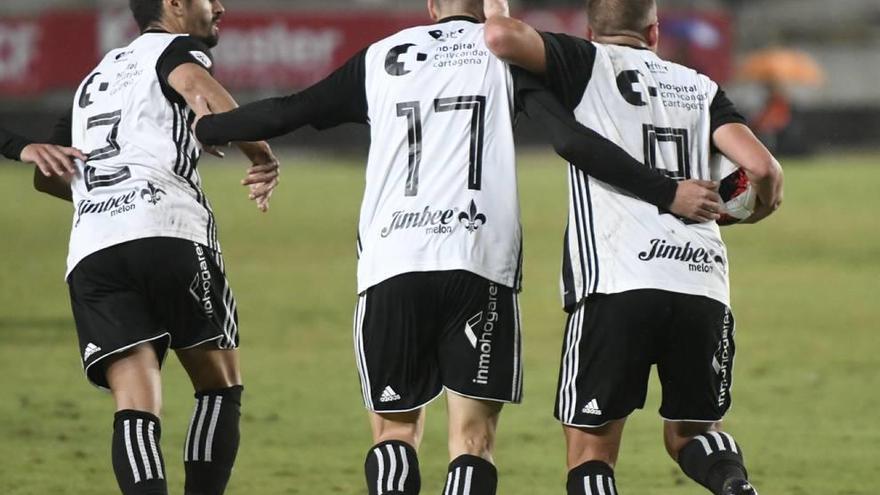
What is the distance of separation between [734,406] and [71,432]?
4.00m

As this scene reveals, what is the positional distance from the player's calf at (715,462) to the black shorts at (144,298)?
76.9 inches

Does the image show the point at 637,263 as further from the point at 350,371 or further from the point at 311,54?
the point at 311,54

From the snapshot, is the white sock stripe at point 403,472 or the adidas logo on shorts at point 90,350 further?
the adidas logo on shorts at point 90,350

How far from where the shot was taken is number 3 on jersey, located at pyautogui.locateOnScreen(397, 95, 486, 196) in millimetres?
5789

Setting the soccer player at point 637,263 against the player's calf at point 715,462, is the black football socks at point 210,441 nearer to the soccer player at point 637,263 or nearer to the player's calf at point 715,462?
the soccer player at point 637,263

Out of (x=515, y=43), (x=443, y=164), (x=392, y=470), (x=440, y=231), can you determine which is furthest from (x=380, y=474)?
(x=515, y=43)

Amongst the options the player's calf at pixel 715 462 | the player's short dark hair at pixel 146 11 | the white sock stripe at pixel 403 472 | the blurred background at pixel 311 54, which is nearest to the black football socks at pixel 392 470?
the white sock stripe at pixel 403 472

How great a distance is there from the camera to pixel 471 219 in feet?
19.0

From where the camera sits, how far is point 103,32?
3170cm

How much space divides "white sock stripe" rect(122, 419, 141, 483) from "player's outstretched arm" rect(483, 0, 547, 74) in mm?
2005

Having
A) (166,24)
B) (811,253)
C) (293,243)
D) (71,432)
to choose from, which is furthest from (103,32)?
(166,24)

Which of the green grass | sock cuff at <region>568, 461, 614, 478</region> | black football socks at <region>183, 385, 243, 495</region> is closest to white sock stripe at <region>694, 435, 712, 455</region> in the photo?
sock cuff at <region>568, 461, 614, 478</region>

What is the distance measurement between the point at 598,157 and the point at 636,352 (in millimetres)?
717

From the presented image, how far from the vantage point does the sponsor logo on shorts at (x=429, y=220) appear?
5766 millimetres
